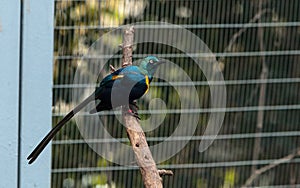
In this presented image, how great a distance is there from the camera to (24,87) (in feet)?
6.48

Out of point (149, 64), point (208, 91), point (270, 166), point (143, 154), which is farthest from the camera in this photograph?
point (270, 166)

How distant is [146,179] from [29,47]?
0.51 metres

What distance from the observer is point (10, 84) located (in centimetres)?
193

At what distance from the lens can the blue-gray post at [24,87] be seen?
1.92m

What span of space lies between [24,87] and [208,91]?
3.86 feet

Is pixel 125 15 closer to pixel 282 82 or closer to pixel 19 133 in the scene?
pixel 282 82

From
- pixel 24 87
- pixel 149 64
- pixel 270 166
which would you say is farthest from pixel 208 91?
pixel 24 87

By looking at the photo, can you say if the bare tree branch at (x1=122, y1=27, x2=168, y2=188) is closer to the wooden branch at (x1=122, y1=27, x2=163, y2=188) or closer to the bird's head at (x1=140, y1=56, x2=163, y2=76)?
the wooden branch at (x1=122, y1=27, x2=163, y2=188)

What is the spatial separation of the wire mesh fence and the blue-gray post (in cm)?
82

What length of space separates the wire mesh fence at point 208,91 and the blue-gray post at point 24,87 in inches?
32.4

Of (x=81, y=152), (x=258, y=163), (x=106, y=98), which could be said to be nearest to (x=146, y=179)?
(x=106, y=98)

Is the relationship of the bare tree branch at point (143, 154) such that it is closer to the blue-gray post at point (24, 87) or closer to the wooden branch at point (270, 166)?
the blue-gray post at point (24, 87)

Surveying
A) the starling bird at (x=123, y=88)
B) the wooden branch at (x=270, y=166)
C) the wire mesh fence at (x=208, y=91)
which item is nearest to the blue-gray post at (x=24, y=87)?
the starling bird at (x=123, y=88)

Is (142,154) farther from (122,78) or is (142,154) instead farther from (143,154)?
(122,78)
